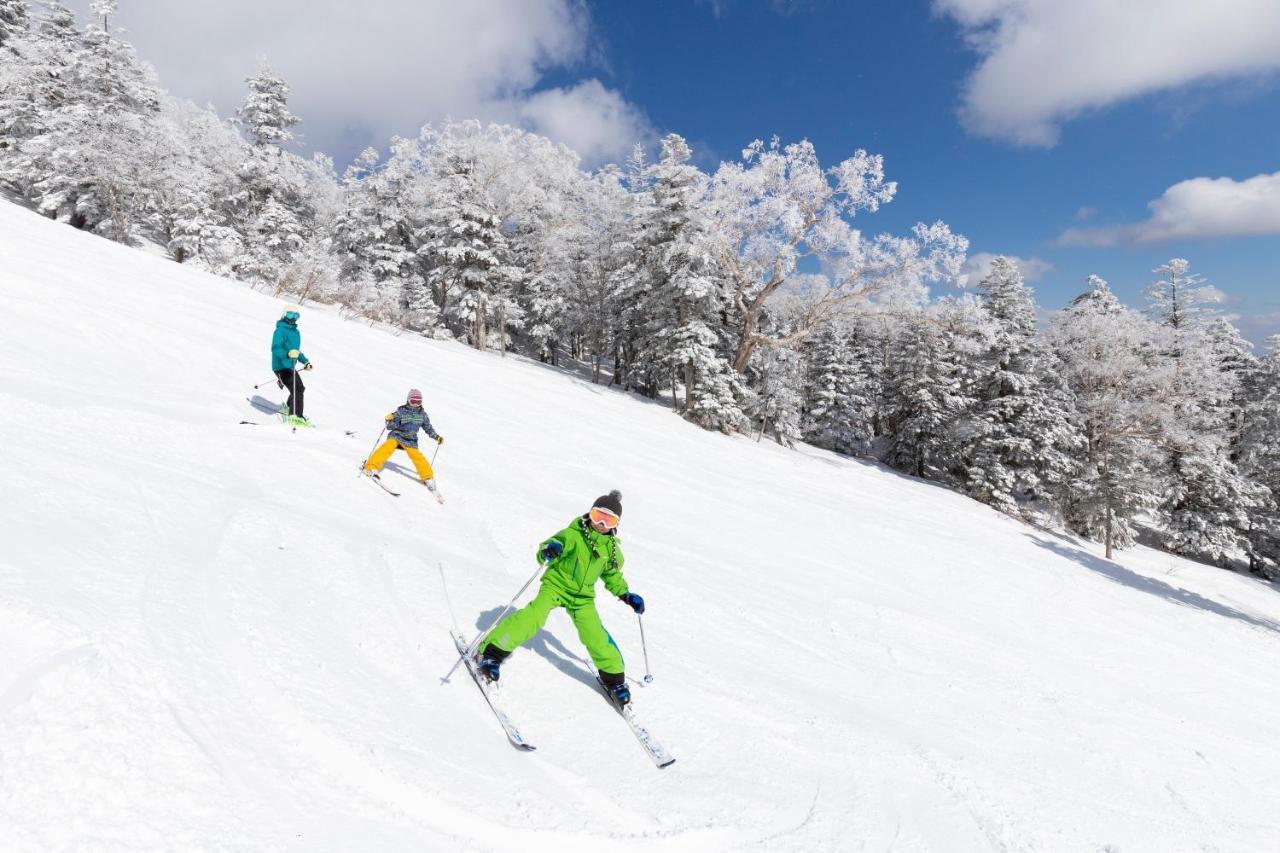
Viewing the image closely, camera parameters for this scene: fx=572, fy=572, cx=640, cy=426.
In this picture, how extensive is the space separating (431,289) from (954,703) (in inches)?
1488

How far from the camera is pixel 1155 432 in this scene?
2520 cm

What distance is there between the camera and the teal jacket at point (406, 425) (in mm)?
7875

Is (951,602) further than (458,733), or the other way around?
(951,602)

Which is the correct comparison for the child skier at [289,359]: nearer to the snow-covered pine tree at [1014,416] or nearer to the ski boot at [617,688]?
the ski boot at [617,688]

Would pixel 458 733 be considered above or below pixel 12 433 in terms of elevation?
below

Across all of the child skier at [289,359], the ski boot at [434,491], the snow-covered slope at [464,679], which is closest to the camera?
the snow-covered slope at [464,679]

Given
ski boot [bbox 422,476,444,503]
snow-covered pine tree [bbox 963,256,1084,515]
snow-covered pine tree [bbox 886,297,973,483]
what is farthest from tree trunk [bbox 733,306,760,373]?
ski boot [bbox 422,476,444,503]

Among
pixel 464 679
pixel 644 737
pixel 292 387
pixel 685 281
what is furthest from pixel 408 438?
pixel 685 281

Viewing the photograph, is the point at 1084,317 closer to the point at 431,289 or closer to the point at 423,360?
the point at 423,360

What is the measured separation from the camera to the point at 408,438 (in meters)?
7.92

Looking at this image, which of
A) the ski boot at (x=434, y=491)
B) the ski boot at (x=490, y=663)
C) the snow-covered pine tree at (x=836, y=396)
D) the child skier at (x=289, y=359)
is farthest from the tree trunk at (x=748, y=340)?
the ski boot at (x=490, y=663)

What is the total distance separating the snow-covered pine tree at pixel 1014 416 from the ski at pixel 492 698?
28935 millimetres

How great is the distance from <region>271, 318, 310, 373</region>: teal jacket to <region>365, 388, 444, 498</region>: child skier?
2023 mm

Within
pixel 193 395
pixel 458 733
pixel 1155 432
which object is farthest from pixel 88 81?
pixel 1155 432
